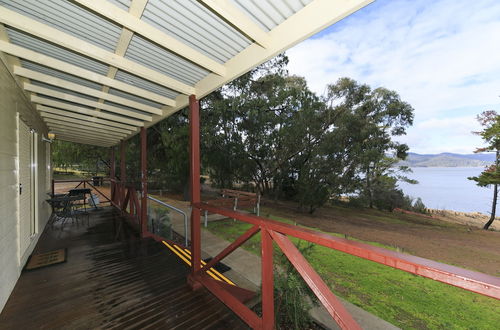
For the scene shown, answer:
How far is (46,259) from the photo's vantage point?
11.1ft

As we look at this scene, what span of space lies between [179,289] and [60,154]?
16452 millimetres

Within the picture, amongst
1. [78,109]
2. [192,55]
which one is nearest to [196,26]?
[192,55]

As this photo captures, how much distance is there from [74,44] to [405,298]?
537cm

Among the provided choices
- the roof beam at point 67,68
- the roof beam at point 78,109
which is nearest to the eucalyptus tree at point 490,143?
the roof beam at point 67,68

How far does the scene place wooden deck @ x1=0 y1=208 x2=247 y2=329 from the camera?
206cm

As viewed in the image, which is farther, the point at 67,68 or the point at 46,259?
the point at 46,259

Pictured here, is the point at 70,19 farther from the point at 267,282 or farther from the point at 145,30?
the point at 267,282

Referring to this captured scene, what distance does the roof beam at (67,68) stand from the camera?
2051mm

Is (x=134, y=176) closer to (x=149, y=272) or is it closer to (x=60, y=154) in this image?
(x=60, y=154)

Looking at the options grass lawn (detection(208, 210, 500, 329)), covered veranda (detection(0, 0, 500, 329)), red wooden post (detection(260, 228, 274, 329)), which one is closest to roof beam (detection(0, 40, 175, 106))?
covered veranda (detection(0, 0, 500, 329))

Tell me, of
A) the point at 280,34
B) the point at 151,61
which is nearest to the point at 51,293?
the point at 151,61

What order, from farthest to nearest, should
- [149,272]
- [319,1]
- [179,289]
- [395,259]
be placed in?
[149,272]
[179,289]
[319,1]
[395,259]

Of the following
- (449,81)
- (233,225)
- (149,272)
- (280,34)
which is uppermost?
(449,81)

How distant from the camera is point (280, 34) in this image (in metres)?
1.71
